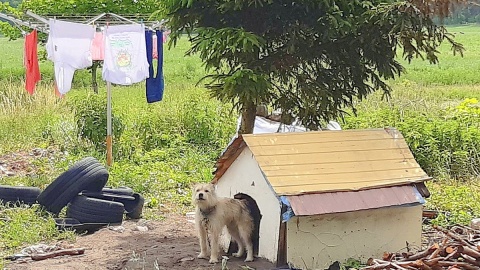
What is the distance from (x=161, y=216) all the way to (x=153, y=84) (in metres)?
2.23

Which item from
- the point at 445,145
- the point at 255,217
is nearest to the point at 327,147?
the point at 255,217

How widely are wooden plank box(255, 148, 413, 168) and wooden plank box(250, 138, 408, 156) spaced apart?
38 millimetres

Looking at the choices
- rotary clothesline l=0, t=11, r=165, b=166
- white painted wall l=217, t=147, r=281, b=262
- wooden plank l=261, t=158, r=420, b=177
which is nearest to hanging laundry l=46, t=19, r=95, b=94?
rotary clothesline l=0, t=11, r=165, b=166

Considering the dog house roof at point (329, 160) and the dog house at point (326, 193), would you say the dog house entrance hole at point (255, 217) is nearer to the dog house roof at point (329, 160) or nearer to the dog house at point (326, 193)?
the dog house at point (326, 193)

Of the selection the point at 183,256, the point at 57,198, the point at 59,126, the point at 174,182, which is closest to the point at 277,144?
the point at 183,256

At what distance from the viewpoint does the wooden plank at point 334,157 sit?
6086 millimetres

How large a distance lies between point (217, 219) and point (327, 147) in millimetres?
1150

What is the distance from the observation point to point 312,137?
645 cm

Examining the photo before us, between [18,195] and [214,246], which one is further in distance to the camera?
[18,195]

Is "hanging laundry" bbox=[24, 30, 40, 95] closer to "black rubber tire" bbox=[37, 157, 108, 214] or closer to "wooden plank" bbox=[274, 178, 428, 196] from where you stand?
"black rubber tire" bbox=[37, 157, 108, 214]

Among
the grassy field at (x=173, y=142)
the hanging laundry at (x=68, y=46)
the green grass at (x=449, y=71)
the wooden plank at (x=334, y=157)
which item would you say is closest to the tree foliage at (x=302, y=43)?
the wooden plank at (x=334, y=157)

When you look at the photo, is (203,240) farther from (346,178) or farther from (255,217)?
(346,178)

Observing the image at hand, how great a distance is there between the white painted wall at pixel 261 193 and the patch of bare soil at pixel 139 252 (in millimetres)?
149

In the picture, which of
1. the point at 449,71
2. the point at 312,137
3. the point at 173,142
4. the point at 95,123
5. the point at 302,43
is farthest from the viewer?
the point at 449,71
